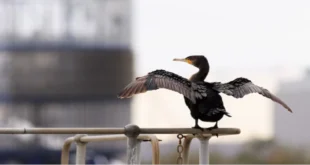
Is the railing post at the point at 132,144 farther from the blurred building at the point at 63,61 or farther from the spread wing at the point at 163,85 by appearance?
the blurred building at the point at 63,61

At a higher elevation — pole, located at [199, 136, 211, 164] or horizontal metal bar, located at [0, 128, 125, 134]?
horizontal metal bar, located at [0, 128, 125, 134]

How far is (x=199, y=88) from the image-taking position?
4.57 ft

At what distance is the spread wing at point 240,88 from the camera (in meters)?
1.40

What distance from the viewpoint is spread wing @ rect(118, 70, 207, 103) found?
1338 mm

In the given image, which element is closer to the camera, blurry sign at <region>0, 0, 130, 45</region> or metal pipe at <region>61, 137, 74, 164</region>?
metal pipe at <region>61, 137, 74, 164</region>

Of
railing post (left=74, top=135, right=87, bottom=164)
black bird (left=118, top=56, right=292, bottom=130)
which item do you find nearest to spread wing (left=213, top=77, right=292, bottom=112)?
black bird (left=118, top=56, right=292, bottom=130)

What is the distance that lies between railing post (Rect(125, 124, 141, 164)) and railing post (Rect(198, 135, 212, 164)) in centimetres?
13

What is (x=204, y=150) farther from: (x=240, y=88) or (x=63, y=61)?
(x=63, y=61)

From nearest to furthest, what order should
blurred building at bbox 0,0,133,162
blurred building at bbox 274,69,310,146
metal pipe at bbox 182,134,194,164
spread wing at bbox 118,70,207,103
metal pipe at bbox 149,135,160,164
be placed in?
spread wing at bbox 118,70,207,103
metal pipe at bbox 149,135,160,164
metal pipe at bbox 182,134,194,164
blurred building at bbox 274,69,310,146
blurred building at bbox 0,0,133,162

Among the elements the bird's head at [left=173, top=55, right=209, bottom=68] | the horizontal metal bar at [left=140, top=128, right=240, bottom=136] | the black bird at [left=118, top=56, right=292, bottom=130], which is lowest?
the horizontal metal bar at [left=140, top=128, right=240, bottom=136]

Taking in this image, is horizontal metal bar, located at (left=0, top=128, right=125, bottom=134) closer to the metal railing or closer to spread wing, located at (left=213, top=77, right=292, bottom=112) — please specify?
the metal railing

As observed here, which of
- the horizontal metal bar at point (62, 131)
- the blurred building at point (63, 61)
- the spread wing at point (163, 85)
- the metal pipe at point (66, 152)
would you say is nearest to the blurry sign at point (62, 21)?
the blurred building at point (63, 61)

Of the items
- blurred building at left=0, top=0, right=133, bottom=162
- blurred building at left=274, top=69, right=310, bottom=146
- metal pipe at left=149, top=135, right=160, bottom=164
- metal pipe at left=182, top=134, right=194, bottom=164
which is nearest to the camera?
metal pipe at left=149, top=135, right=160, bottom=164

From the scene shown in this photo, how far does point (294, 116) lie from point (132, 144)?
811 cm
